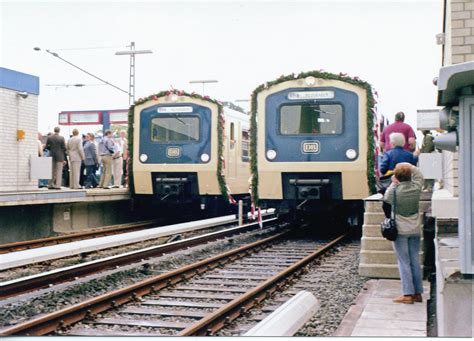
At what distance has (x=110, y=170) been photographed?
50.4 ft

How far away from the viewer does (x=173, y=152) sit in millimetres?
14414

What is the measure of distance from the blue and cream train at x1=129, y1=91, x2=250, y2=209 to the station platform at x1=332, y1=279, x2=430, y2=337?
7338 millimetres

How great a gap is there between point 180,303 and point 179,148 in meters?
7.96

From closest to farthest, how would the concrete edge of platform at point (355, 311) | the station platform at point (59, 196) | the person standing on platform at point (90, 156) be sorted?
the concrete edge of platform at point (355, 311) → the station platform at point (59, 196) → the person standing on platform at point (90, 156)

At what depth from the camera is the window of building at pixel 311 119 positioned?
11.9m

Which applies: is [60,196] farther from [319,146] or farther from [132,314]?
[132,314]

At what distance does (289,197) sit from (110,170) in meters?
5.04

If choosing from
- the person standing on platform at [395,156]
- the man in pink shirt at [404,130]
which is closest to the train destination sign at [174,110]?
the man in pink shirt at [404,130]

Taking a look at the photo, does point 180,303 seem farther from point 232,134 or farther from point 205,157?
point 232,134

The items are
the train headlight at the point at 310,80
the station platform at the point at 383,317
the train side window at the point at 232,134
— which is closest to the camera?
the station platform at the point at 383,317

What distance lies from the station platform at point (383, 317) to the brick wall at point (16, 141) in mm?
8350

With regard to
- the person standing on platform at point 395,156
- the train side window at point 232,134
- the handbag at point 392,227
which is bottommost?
the handbag at point 392,227

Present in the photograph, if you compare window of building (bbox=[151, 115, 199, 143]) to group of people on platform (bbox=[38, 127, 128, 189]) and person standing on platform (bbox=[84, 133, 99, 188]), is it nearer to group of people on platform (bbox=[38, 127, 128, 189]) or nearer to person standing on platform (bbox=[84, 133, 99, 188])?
group of people on platform (bbox=[38, 127, 128, 189])

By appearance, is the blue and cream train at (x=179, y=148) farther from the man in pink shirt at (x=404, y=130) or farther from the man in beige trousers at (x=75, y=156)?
the man in pink shirt at (x=404, y=130)
